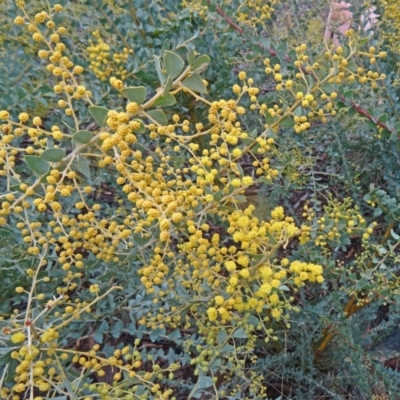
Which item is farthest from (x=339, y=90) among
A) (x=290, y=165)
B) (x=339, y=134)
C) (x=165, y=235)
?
(x=165, y=235)

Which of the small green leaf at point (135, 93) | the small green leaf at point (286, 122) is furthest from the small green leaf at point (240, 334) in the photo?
the small green leaf at point (135, 93)

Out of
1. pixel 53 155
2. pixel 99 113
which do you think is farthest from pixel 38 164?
pixel 99 113

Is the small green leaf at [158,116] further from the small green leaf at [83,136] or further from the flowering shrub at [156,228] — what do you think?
the small green leaf at [83,136]

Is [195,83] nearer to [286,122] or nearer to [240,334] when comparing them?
[286,122]

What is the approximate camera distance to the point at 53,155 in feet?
3.41

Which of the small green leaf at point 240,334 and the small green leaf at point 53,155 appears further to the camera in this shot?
the small green leaf at point 240,334

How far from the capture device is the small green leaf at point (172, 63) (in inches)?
37.4

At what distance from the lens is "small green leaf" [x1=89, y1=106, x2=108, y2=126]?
98 centimetres

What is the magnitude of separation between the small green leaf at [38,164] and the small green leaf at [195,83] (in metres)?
0.37

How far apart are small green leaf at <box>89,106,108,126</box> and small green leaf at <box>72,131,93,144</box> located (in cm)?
4

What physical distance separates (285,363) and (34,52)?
185 cm

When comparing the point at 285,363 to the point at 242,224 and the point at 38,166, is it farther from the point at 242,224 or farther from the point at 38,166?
the point at 38,166

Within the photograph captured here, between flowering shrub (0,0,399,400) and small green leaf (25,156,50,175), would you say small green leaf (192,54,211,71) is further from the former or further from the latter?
small green leaf (25,156,50,175)

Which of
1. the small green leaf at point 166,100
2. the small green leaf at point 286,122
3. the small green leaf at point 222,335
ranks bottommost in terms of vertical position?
the small green leaf at point 222,335
